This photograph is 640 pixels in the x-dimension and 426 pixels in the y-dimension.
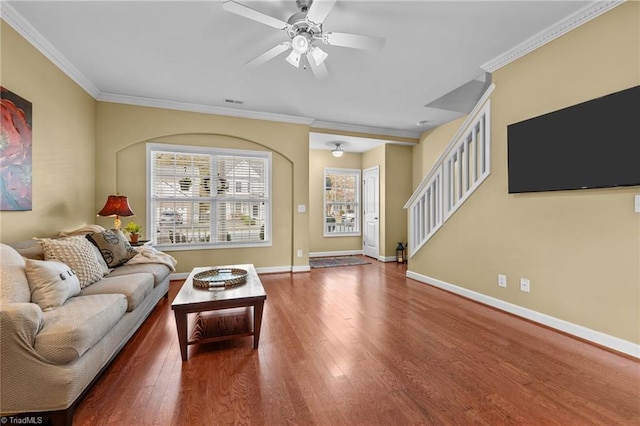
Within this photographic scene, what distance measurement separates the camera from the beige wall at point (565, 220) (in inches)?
84.4

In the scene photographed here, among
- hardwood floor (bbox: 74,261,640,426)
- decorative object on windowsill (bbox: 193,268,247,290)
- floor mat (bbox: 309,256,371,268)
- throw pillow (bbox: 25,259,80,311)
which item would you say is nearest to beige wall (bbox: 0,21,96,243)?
throw pillow (bbox: 25,259,80,311)

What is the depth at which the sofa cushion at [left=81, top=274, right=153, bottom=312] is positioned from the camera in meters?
2.16

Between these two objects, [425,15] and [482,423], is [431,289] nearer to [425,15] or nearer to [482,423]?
[482,423]

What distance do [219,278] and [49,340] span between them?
1.27 m

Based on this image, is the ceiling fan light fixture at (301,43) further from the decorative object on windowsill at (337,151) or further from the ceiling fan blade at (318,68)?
the decorative object on windowsill at (337,151)

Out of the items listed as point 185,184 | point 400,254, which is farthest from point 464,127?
point 185,184

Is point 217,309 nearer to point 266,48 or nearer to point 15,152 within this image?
point 15,152

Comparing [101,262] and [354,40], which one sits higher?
[354,40]

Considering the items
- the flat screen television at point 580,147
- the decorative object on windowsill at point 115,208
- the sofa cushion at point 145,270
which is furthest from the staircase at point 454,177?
the decorative object on windowsill at point 115,208

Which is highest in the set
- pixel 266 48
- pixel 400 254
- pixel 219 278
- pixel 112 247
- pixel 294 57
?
pixel 266 48

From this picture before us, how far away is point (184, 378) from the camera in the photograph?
1.85m

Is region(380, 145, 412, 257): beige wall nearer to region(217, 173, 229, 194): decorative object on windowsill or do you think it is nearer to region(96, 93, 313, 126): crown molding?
region(96, 93, 313, 126): crown molding

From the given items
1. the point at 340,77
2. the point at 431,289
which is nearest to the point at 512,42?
the point at 340,77

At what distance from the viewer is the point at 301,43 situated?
2189 mm
